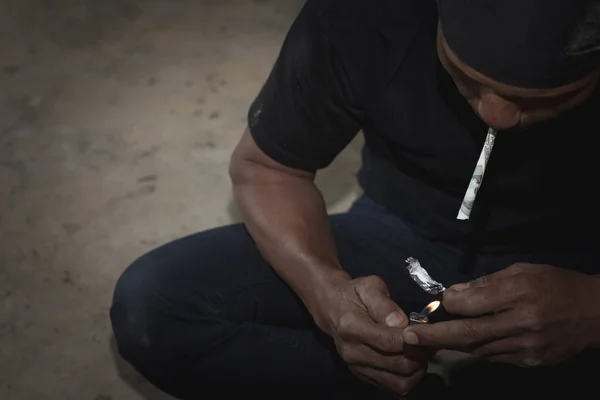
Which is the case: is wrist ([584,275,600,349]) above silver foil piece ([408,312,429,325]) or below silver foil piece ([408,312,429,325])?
above

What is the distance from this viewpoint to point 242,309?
43.8 inches

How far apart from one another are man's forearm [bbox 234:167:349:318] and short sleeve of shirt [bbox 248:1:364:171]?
0.12 ft

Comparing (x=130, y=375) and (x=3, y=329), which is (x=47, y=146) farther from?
(x=130, y=375)

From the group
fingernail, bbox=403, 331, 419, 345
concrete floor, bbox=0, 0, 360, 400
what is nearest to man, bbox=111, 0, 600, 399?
fingernail, bbox=403, 331, 419, 345

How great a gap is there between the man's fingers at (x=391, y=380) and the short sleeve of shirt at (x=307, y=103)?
25 centimetres

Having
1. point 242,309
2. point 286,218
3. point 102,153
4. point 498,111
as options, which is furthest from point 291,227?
point 102,153

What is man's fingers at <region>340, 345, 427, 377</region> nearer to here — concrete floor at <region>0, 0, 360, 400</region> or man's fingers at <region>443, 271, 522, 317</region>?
man's fingers at <region>443, 271, 522, 317</region>

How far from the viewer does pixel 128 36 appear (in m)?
1.90

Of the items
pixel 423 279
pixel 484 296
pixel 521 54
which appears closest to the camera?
pixel 521 54

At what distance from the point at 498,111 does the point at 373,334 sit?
0.28 metres

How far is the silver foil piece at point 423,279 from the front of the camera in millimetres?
1094

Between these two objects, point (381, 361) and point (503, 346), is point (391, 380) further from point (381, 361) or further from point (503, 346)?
point (503, 346)

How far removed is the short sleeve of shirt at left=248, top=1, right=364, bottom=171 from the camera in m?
0.99

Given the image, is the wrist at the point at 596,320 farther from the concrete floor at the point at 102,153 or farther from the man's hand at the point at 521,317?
the concrete floor at the point at 102,153
